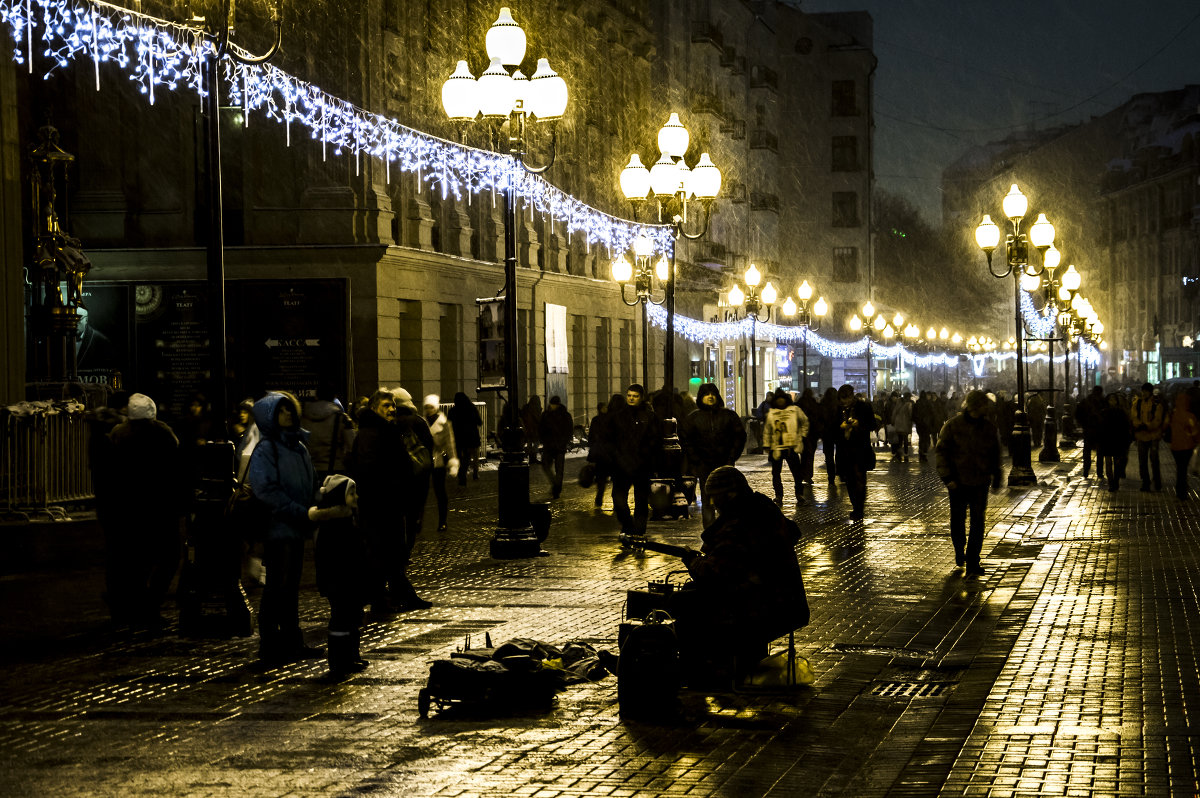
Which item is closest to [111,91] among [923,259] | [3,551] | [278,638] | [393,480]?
[3,551]

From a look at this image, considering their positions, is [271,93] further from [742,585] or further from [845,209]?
[845,209]

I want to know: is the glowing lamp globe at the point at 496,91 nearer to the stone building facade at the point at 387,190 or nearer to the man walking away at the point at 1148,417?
the stone building facade at the point at 387,190

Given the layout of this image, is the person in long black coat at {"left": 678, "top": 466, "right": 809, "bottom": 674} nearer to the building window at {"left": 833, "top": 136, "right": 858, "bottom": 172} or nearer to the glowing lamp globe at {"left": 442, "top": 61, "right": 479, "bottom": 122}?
the glowing lamp globe at {"left": 442, "top": 61, "right": 479, "bottom": 122}

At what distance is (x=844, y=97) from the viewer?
91.4 m

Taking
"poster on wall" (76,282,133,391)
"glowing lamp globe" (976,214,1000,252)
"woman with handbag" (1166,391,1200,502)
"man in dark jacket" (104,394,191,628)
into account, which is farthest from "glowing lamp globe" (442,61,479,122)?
"poster on wall" (76,282,133,391)

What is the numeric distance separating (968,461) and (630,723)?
7653 millimetres

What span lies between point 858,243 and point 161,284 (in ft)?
224

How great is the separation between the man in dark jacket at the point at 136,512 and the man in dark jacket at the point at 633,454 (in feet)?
21.8

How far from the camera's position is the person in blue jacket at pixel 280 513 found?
32.4ft

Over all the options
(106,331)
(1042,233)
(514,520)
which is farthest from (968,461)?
(106,331)

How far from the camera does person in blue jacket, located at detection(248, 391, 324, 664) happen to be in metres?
→ 9.88

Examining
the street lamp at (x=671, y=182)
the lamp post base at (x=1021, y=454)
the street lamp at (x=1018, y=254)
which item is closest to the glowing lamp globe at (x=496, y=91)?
the street lamp at (x=671, y=182)

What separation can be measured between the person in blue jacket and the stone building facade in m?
10.7

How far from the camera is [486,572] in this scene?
14.9 m
